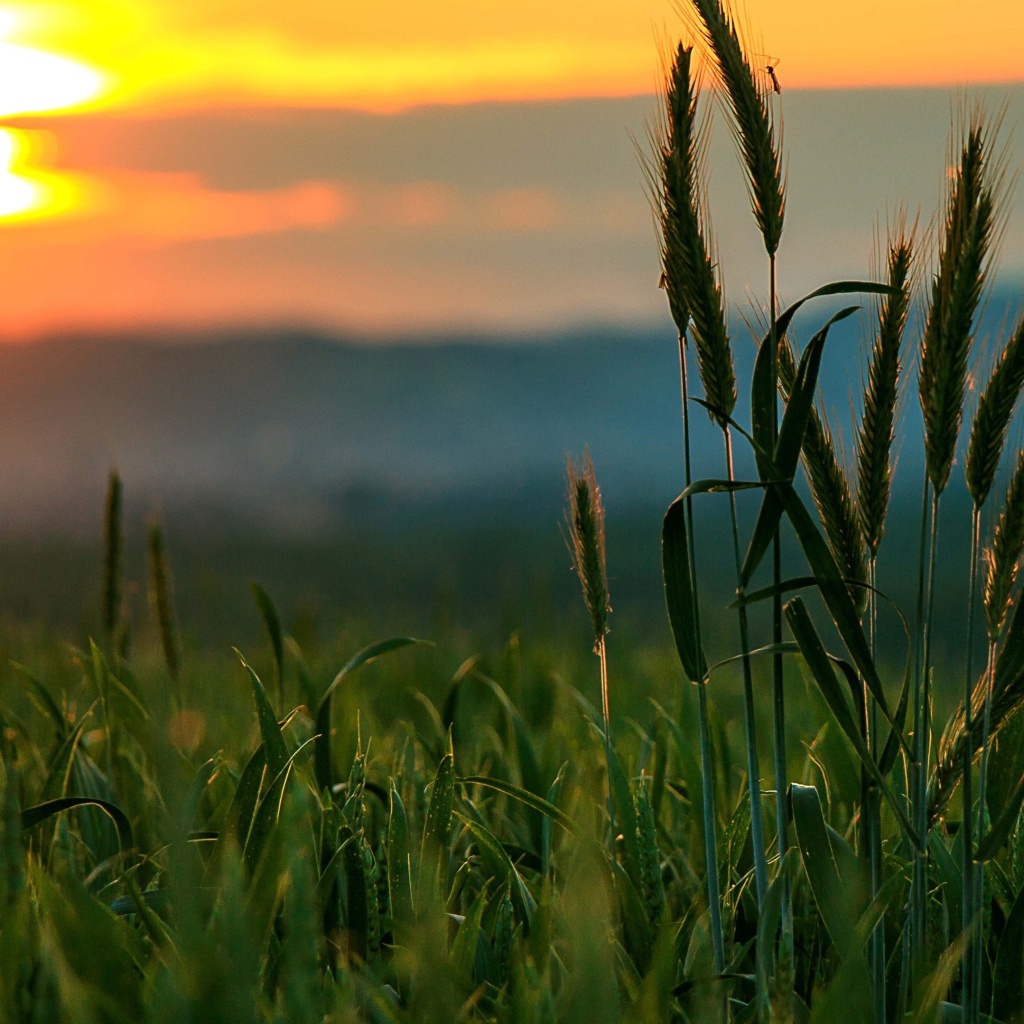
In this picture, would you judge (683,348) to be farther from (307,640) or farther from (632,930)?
(307,640)

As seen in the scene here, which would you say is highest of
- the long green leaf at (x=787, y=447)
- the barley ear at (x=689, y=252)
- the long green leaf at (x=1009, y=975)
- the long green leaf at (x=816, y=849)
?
the barley ear at (x=689, y=252)

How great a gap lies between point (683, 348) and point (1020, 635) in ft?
2.01

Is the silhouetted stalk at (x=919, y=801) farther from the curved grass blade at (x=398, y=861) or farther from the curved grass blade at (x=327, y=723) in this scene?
the curved grass blade at (x=327, y=723)

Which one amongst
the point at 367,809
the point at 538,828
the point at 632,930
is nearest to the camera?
the point at 632,930

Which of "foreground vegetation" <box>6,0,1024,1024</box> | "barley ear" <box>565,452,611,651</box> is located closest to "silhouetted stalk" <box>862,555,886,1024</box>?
"foreground vegetation" <box>6,0,1024,1024</box>

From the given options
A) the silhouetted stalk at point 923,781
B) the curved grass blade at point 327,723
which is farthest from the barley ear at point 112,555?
the silhouetted stalk at point 923,781

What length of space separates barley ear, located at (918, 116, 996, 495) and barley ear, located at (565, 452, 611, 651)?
0.57 meters

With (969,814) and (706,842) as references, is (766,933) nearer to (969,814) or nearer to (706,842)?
(706,842)

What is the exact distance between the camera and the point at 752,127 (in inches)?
55.7

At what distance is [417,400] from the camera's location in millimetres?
118875

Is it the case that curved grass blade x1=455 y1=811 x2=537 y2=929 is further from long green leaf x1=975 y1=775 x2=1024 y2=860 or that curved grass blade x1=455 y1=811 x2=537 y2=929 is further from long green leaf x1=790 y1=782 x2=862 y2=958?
long green leaf x1=975 y1=775 x2=1024 y2=860

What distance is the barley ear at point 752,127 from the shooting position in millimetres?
1415

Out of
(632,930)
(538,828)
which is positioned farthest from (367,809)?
(632,930)

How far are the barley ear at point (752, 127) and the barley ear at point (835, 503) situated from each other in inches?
9.7
